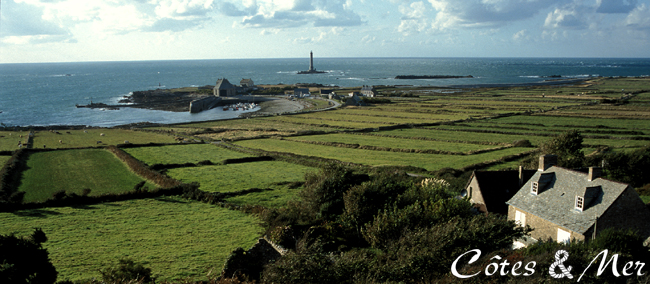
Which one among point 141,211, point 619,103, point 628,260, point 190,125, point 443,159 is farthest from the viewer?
point 619,103

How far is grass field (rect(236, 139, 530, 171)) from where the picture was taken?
41481 millimetres

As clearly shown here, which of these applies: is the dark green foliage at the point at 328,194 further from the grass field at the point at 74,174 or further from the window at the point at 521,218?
the grass field at the point at 74,174

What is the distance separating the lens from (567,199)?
2075 cm

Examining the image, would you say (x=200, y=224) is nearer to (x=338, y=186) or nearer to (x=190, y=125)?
(x=338, y=186)

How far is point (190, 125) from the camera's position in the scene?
78.5 meters

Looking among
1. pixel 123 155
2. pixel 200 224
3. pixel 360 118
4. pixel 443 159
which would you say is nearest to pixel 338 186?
pixel 200 224

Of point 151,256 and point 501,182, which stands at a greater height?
point 501,182

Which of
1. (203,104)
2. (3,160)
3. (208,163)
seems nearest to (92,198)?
(208,163)

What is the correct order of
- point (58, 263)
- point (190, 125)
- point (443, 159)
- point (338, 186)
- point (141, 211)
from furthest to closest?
1. point (190, 125)
2. point (443, 159)
3. point (141, 211)
4. point (338, 186)
5. point (58, 263)

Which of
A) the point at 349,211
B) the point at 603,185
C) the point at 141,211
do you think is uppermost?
the point at 603,185

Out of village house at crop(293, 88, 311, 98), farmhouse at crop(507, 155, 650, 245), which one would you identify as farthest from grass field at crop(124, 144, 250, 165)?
village house at crop(293, 88, 311, 98)

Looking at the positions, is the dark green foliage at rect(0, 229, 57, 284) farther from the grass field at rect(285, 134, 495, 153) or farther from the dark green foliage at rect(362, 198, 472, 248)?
the grass field at rect(285, 134, 495, 153)

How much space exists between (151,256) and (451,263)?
13.8 meters

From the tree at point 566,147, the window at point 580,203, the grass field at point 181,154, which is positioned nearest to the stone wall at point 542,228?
the window at point 580,203
